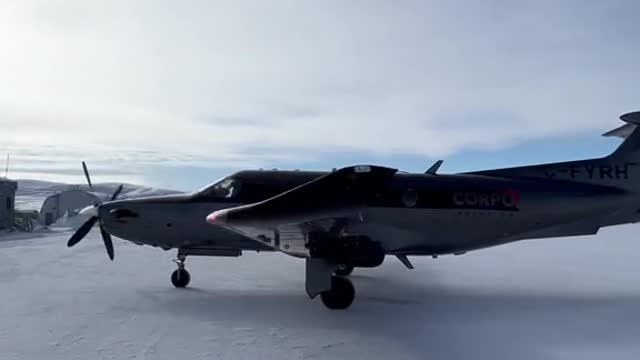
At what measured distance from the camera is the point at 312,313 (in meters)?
7.73

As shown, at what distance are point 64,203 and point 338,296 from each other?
36046mm

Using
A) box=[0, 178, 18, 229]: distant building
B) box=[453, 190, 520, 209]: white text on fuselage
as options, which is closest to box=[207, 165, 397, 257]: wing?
box=[453, 190, 520, 209]: white text on fuselage

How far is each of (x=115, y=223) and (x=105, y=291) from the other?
147cm

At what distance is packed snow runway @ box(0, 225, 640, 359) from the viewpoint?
572cm

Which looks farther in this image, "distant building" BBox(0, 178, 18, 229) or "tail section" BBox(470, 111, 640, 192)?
"distant building" BBox(0, 178, 18, 229)

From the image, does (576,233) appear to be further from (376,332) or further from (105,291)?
(105,291)

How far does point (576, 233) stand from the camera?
9.62 m

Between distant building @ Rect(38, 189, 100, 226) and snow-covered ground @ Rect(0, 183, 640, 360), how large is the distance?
25170mm

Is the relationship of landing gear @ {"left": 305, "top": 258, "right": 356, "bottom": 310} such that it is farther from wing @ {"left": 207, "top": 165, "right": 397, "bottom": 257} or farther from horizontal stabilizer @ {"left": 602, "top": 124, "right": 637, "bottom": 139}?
horizontal stabilizer @ {"left": 602, "top": 124, "right": 637, "bottom": 139}

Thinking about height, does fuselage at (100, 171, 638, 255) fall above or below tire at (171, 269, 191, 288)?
above

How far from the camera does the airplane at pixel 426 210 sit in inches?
362

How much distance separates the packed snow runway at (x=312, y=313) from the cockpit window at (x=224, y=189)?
1975 mm

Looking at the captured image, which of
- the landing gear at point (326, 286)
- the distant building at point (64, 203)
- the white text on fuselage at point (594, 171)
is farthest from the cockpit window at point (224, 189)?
the distant building at point (64, 203)

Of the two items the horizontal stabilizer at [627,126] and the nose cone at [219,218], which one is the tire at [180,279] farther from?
the horizontal stabilizer at [627,126]
